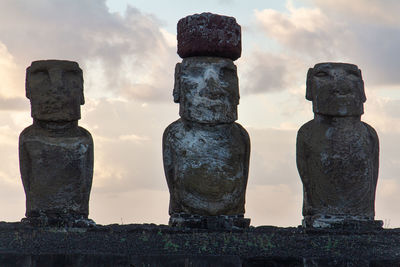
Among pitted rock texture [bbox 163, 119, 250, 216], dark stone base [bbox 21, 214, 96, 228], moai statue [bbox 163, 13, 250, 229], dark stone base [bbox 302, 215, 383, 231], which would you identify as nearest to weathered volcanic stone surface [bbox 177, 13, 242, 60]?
moai statue [bbox 163, 13, 250, 229]

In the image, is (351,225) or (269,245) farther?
(351,225)

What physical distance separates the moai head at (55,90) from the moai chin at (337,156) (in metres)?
3.31

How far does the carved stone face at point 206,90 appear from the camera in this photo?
43.2 ft

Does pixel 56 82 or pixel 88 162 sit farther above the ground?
pixel 56 82

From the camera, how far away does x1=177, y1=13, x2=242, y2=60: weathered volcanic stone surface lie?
13469mm

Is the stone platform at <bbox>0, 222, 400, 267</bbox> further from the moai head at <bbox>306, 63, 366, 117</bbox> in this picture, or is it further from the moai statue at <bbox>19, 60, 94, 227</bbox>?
the moai head at <bbox>306, 63, 366, 117</bbox>

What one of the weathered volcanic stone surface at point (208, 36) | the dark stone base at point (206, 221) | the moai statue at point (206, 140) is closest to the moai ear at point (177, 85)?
the moai statue at point (206, 140)

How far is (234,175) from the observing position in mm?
13266

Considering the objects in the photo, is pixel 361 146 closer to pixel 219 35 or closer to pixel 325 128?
pixel 325 128

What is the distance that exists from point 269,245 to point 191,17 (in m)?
3.79

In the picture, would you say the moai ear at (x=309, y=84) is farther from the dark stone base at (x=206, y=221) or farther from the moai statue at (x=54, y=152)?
the moai statue at (x=54, y=152)

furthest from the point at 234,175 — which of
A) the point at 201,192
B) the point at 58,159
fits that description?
the point at 58,159

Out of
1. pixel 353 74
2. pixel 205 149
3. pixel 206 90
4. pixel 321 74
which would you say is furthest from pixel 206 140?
pixel 353 74

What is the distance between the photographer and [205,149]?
13.1 m
